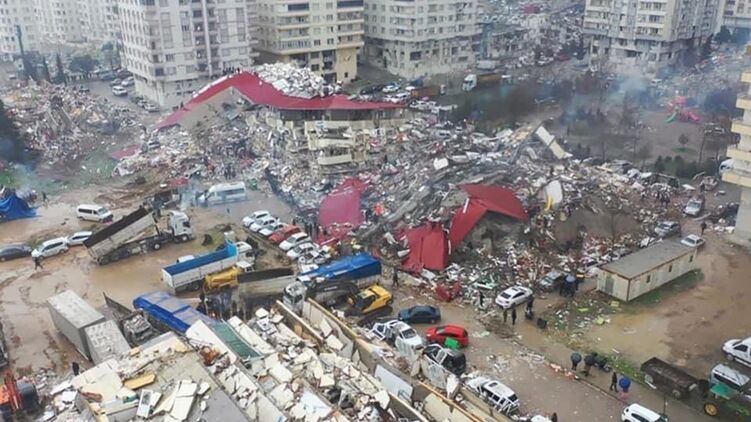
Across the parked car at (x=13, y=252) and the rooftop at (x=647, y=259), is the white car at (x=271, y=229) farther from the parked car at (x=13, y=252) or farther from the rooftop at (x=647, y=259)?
the rooftop at (x=647, y=259)

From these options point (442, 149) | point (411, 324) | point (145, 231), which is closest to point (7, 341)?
point (145, 231)

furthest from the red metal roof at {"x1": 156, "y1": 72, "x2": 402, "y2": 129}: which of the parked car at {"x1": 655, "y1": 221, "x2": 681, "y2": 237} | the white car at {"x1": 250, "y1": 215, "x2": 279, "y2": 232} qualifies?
the parked car at {"x1": 655, "y1": 221, "x2": 681, "y2": 237}

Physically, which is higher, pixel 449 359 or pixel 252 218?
pixel 252 218

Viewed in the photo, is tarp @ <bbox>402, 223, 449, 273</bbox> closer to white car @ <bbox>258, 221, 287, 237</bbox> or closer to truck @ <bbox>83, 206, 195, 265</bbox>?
white car @ <bbox>258, 221, 287, 237</bbox>

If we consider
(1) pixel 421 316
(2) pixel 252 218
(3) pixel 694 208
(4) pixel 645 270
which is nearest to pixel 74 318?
(1) pixel 421 316

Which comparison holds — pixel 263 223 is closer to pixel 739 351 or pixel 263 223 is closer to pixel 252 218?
pixel 252 218
